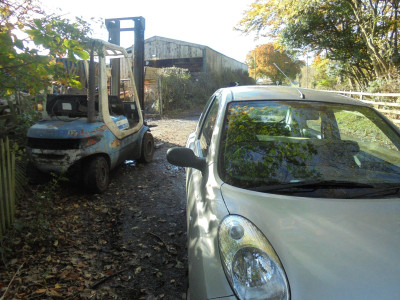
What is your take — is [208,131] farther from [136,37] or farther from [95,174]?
[136,37]

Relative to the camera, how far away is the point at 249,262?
4.79ft

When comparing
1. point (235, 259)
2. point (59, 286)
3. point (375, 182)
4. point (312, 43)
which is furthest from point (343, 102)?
point (312, 43)

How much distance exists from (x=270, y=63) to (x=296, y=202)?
53.1m

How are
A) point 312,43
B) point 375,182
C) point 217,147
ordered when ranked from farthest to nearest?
point 312,43, point 217,147, point 375,182

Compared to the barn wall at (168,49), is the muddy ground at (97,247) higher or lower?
lower

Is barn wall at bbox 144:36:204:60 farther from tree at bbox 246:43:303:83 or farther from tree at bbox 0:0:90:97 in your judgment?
tree at bbox 246:43:303:83

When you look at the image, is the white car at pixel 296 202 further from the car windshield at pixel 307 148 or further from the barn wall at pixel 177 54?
the barn wall at pixel 177 54

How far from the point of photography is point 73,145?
4238 millimetres

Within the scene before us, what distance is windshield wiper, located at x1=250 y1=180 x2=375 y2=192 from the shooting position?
1830 mm

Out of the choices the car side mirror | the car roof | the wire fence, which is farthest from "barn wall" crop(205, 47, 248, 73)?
the car side mirror

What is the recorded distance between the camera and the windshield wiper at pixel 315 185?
183 cm

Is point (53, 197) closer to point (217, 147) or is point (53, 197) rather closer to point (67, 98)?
point (67, 98)

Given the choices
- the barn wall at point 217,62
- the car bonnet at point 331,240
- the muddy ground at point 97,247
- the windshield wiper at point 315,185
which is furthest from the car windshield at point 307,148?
the barn wall at point 217,62

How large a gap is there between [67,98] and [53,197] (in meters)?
1.81
